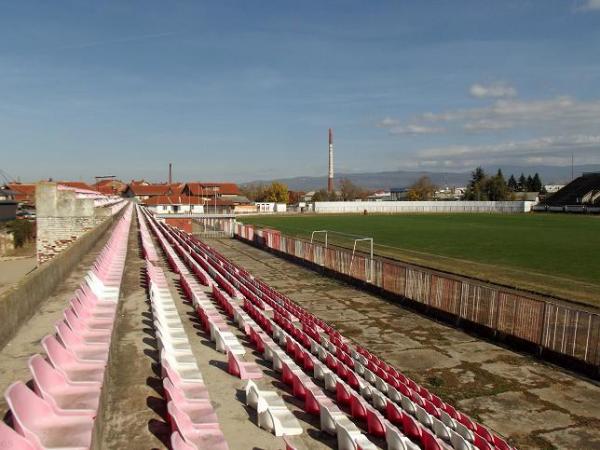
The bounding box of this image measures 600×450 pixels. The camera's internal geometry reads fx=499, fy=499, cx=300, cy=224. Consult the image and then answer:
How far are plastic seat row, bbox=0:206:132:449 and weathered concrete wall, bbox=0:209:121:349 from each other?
1012mm

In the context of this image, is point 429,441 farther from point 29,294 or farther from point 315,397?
point 29,294

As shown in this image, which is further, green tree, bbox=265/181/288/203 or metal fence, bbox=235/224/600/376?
green tree, bbox=265/181/288/203

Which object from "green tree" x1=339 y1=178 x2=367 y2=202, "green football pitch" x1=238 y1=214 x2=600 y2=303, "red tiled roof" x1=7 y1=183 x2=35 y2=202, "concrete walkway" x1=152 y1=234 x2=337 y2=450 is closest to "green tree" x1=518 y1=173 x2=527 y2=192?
"green tree" x1=339 y1=178 x2=367 y2=202

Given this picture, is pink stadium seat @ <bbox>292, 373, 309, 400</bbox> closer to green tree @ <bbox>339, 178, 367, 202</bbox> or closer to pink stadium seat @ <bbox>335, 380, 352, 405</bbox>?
pink stadium seat @ <bbox>335, 380, 352, 405</bbox>

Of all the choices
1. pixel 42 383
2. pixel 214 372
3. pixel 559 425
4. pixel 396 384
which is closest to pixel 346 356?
pixel 396 384

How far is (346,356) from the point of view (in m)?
9.91

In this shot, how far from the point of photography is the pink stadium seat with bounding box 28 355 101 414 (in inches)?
189

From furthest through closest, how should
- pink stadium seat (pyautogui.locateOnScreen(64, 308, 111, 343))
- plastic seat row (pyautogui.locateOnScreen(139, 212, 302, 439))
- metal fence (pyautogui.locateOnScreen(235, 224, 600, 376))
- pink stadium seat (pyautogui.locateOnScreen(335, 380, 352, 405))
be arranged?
metal fence (pyautogui.locateOnScreen(235, 224, 600, 376)) < pink stadium seat (pyautogui.locateOnScreen(335, 380, 352, 405)) < pink stadium seat (pyautogui.locateOnScreen(64, 308, 111, 343)) < plastic seat row (pyautogui.locateOnScreen(139, 212, 302, 439))

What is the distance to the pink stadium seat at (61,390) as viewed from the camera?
4793mm

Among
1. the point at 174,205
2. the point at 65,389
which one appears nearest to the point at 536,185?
the point at 174,205

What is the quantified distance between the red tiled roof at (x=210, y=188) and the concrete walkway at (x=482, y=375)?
293 ft

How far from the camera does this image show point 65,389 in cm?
524

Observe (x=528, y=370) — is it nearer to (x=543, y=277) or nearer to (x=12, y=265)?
(x=543, y=277)

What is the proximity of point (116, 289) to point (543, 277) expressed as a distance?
1938 centimetres
